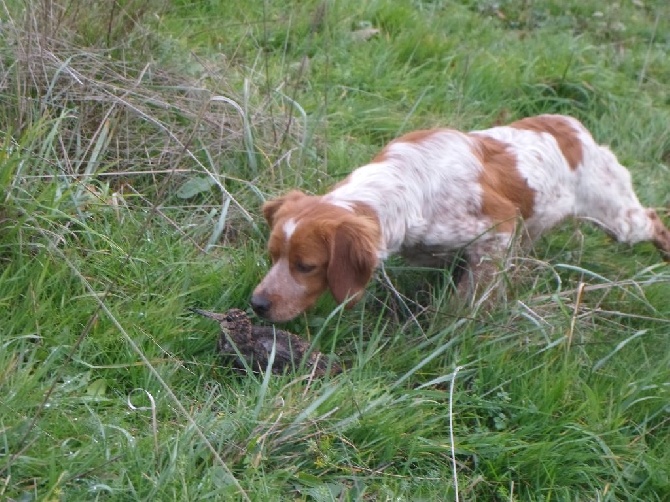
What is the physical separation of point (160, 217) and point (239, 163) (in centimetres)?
66

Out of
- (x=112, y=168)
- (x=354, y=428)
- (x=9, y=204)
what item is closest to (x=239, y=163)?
(x=112, y=168)

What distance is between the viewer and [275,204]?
14.0ft

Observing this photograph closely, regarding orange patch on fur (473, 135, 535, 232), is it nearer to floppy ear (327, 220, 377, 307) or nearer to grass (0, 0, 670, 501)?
grass (0, 0, 670, 501)

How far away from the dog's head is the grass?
0.50 feet

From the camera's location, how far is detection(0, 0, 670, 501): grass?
10.1 ft

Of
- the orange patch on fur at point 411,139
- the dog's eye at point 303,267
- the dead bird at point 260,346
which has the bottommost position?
the dead bird at point 260,346

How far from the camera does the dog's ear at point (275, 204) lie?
167 inches

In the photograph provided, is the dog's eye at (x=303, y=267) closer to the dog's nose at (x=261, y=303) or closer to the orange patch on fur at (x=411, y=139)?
the dog's nose at (x=261, y=303)

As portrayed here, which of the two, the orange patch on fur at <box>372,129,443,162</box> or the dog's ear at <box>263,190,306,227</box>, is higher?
the orange patch on fur at <box>372,129,443,162</box>

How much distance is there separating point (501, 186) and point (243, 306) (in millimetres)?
1328

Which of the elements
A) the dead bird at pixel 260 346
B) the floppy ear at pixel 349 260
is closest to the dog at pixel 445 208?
the floppy ear at pixel 349 260

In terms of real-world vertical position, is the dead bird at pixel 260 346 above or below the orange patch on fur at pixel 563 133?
below

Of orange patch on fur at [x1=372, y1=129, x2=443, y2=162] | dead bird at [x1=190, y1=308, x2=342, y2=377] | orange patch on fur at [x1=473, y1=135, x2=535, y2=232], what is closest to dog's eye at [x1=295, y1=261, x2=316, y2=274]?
dead bird at [x1=190, y1=308, x2=342, y2=377]

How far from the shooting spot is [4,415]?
292 centimetres
